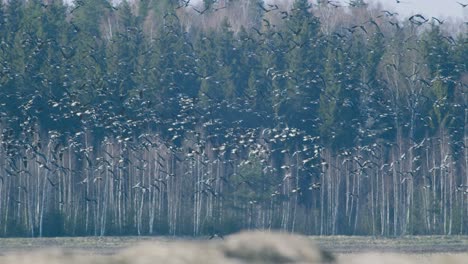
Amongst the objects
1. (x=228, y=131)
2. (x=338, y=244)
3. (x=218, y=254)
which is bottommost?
(x=338, y=244)

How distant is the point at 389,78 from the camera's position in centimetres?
7550

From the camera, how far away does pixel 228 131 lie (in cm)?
6756

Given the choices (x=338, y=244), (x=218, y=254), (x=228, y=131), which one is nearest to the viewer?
(x=218, y=254)

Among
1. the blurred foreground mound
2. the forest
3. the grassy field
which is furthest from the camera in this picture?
the forest

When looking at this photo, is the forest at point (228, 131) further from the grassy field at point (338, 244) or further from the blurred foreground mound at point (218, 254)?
the blurred foreground mound at point (218, 254)

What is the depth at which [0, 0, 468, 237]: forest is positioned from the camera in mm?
65250

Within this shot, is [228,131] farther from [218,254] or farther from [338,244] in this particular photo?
[218,254]

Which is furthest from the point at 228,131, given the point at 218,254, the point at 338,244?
the point at 218,254

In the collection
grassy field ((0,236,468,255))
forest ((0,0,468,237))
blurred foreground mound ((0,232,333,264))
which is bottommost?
grassy field ((0,236,468,255))

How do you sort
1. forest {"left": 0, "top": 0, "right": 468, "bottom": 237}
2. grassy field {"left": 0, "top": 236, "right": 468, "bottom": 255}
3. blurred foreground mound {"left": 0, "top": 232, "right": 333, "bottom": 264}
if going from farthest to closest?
forest {"left": 0, "top": 0, "right": 468, "bottom": 237} → grassy field {"left": 0, "top": 236, "right": 468, "bottom": 255} → blurred foreground mound {"left": 0, "top": 232, "right": 333, "bottom": 264}

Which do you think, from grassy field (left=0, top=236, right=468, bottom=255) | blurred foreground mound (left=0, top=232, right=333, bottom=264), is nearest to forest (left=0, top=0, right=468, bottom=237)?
grassy field (left=0, top=236, right=468, bottom=255)

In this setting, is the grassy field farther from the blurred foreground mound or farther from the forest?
the blurred foreground mound

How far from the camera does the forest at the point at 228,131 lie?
214ft

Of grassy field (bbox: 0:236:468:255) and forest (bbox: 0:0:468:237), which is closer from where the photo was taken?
grassy field (bbox: 0:236:468:255)
